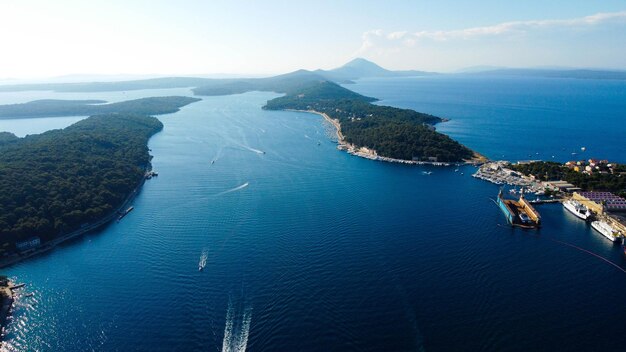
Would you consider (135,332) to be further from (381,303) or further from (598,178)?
(598,178)

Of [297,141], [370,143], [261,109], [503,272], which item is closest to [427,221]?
[503,272]

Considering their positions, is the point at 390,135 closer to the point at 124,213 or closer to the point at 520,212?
the point at 520,212

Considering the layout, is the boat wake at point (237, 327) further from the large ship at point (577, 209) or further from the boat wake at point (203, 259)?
the large ship at point (577, 209)

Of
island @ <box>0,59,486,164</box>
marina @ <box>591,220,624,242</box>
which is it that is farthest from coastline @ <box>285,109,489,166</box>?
marina @ <box>591,220,624,242</box>

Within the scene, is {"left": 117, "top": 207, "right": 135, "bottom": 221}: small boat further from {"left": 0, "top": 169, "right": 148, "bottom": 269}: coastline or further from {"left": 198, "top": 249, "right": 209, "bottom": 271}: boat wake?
{"left": 198, "top": 249, "right": 209, "bottom": 271}: boat wake

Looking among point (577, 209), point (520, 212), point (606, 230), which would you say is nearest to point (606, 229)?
point (606, 230)

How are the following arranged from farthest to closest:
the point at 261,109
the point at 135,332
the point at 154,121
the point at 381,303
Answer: the point at 261,109, the point at 154,121, the point at 381,303, the point at 135,332
